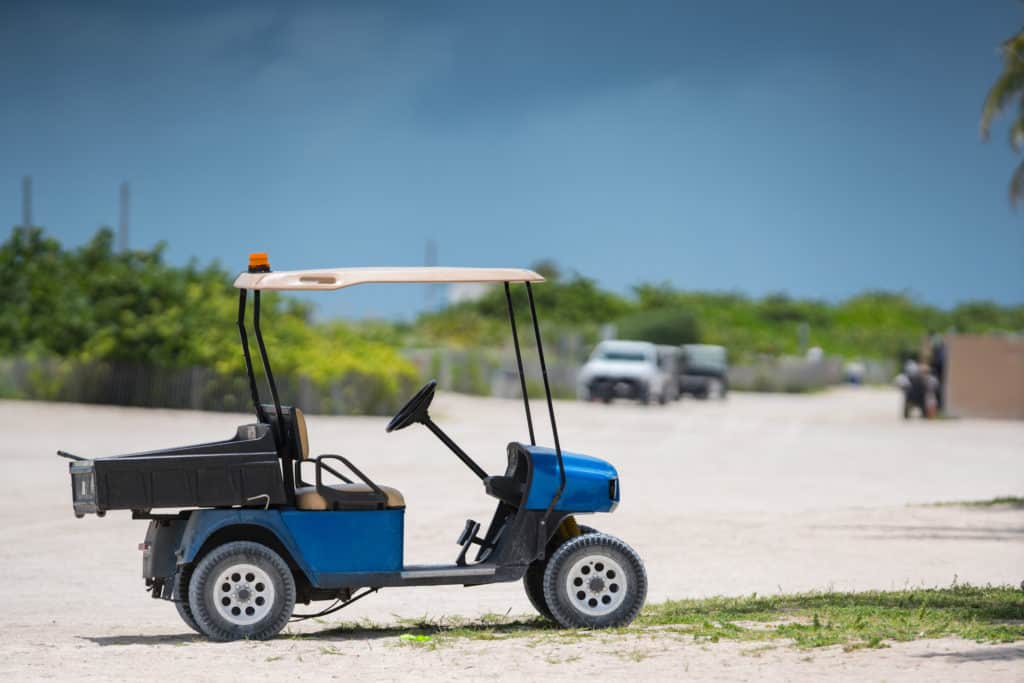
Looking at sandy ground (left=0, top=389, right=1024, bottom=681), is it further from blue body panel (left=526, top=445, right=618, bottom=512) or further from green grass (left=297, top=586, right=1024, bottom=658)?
blue body panel (left=526, top=445, right=618, bottom=512)

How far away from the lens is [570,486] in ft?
30.4

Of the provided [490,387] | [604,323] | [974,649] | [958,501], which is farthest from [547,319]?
[974,649]

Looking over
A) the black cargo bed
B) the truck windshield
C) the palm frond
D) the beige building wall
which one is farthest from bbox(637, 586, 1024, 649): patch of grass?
the truck windshield

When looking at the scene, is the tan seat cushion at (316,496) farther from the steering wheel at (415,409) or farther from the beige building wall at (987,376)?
the beige building wall at (987,376)

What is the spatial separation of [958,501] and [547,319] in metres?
54.4

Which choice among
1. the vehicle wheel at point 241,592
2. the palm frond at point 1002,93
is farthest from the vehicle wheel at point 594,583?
the palm frond at point 1002,93

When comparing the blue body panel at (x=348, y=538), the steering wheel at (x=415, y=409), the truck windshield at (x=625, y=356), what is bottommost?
the blue body panel at (x=348, y=538)

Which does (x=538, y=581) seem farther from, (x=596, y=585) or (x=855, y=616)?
(x=855, y=616)

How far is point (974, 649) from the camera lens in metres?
8.05

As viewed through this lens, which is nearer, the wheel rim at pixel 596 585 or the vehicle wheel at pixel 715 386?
the wheel rim at pixel 596 585

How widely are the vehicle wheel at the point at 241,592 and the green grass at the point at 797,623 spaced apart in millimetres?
575

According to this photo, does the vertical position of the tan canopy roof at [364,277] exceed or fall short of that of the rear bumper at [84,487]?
it exceeds it

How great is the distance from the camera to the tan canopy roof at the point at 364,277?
8.89 m

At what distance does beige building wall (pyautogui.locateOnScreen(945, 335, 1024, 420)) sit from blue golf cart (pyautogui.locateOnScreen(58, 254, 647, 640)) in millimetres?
36311
